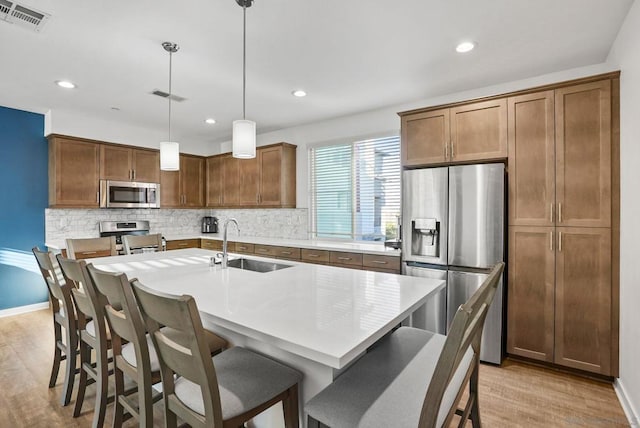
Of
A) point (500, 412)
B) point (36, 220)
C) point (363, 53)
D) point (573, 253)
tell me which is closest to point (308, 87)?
point (363, 53)

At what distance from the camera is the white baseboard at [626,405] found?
1948 millimetres

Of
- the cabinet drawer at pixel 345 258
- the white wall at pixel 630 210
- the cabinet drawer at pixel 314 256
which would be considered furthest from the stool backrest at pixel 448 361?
the cabinet drawer at pixel 314 256

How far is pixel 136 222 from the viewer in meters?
4.96

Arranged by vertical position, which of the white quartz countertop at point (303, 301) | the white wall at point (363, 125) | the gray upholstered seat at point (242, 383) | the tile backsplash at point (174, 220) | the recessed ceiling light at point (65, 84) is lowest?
the gray upholstered seat at point (242, 383)

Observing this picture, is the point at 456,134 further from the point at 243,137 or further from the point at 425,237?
the point at 243,137

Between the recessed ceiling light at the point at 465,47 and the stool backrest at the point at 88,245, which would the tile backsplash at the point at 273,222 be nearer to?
the stool backrest at the point at 88,245

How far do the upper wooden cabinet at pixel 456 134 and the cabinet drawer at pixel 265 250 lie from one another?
2084 millimetres

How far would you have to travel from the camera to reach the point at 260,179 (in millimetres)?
4961

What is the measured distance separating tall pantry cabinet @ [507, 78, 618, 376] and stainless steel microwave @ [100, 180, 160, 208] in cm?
470

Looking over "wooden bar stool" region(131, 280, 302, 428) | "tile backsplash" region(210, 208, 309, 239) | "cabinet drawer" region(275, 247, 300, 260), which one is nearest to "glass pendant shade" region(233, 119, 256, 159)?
"wooden bar stool" region(131, 280, 302, 428)

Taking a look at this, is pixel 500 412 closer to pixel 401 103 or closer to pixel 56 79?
pixel 401 103

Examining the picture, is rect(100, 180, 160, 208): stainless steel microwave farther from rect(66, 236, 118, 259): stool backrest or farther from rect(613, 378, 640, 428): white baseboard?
rect(613, 378, 640, 428): white baseboard

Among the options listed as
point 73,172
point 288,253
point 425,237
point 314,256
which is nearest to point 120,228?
point 73,172

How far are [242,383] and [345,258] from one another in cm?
249
